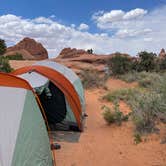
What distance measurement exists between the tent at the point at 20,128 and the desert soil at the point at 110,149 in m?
1.05

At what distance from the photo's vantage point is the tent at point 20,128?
3.23 metres

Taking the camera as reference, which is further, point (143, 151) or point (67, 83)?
point (67, 83)

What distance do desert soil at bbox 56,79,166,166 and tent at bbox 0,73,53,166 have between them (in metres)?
1.05

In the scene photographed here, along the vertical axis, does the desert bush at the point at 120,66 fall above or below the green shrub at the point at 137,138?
above

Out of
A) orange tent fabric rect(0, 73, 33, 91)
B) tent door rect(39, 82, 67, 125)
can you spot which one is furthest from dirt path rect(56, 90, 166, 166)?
orange tent fabric rect(0, 73, 33, 91)

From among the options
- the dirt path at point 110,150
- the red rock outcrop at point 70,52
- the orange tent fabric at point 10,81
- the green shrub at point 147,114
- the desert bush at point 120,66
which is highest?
the red rock outcrop at point 70,52

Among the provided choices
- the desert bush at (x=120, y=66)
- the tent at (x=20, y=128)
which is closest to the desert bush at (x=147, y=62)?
the desert bush at (x=120, y=66)

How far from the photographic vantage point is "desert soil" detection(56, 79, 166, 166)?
17.0 feet

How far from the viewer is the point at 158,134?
6.27 meters

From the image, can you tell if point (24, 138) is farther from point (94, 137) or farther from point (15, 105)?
point (94, 137)

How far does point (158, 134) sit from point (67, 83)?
273cm

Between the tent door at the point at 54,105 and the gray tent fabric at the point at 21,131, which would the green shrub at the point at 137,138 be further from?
the gray tent fabric at the point at 21,131

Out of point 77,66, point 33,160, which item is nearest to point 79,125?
point 33,160

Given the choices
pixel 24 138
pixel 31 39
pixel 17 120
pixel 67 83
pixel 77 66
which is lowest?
pixel 24 138
